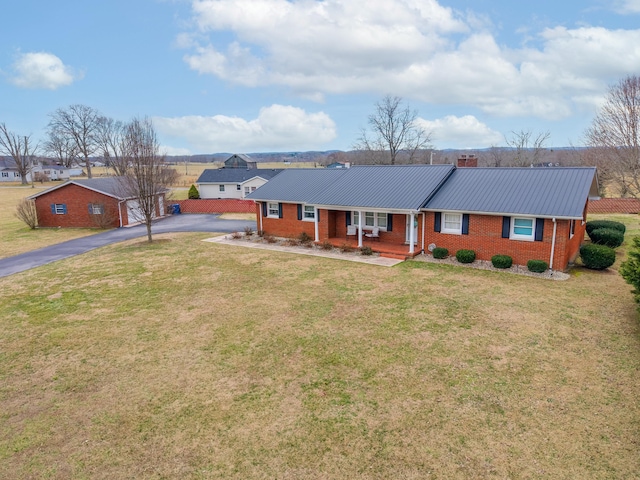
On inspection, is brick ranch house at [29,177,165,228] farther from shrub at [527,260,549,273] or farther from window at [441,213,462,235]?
shrub at [527,260,549,273]

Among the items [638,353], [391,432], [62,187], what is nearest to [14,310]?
[391,432]

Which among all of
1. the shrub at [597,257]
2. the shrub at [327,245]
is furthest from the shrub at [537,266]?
the shrub at [327,245]

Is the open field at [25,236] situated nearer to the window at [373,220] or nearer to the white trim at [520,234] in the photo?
the window at [373,220]

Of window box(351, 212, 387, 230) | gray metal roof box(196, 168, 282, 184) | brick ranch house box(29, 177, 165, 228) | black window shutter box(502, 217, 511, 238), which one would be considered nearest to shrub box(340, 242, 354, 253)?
window box(351, 212, 387, 230)

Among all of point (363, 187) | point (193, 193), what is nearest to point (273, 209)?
point (363, 187)

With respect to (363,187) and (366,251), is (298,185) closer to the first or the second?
(363,187)
